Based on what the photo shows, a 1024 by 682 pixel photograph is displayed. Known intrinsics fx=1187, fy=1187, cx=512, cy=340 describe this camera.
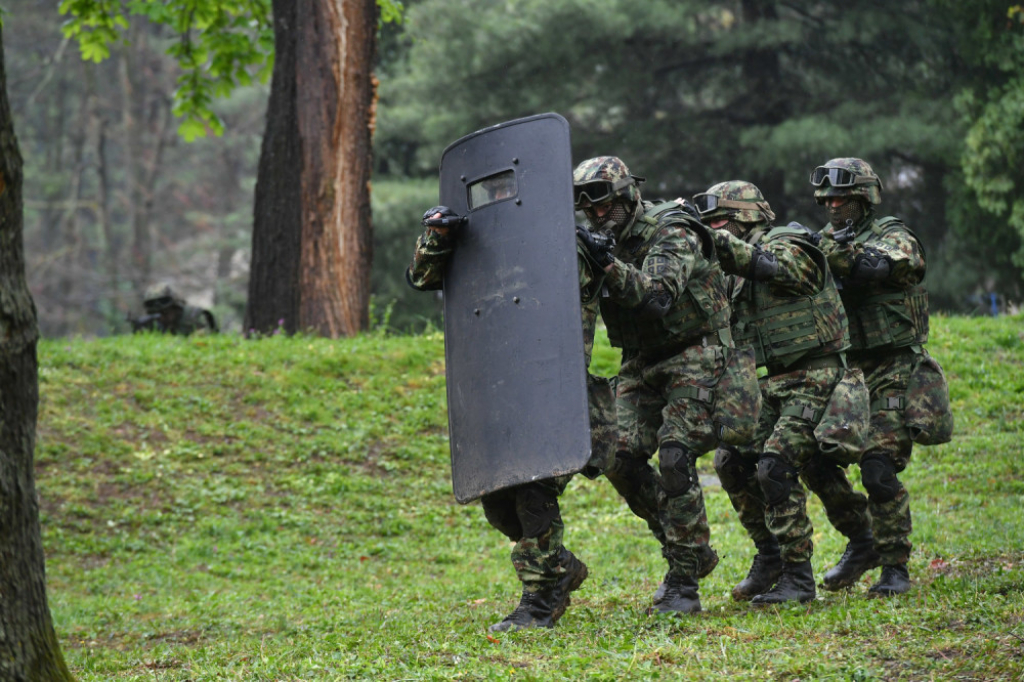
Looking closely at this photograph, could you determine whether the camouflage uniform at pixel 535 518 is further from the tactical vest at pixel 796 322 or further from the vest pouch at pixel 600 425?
the tactical vest at pixel 796 322

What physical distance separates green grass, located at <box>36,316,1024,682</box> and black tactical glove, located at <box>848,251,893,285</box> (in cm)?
166

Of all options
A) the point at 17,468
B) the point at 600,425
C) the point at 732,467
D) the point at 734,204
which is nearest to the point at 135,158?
the point at 734,204

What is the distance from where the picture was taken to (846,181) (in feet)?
22.2

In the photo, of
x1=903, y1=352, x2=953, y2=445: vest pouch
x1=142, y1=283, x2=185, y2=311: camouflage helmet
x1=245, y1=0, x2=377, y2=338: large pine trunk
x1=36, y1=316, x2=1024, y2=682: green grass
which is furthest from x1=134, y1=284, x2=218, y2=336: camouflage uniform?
x1=903, y1=352, x2=953, y2=445: vest pouch

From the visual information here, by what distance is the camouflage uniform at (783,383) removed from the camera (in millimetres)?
6316

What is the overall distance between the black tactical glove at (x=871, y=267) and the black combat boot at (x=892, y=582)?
5.18 ft

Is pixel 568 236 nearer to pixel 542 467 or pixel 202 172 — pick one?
pixel 542 467

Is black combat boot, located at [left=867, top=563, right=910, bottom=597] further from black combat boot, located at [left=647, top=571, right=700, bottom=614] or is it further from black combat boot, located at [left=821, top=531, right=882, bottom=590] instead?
black combat boot, located at [left=647, top=571, right=700, bottom=614]

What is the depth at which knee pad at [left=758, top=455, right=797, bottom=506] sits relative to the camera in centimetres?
627

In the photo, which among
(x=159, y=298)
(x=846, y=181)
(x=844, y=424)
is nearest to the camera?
(x=844, y=424)

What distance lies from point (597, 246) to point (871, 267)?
1812mm

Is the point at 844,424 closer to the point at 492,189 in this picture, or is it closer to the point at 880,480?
the point at 880,480

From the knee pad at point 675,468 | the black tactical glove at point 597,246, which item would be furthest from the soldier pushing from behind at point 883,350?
the black tactical glove at point 597,246

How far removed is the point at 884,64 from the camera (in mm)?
19609
